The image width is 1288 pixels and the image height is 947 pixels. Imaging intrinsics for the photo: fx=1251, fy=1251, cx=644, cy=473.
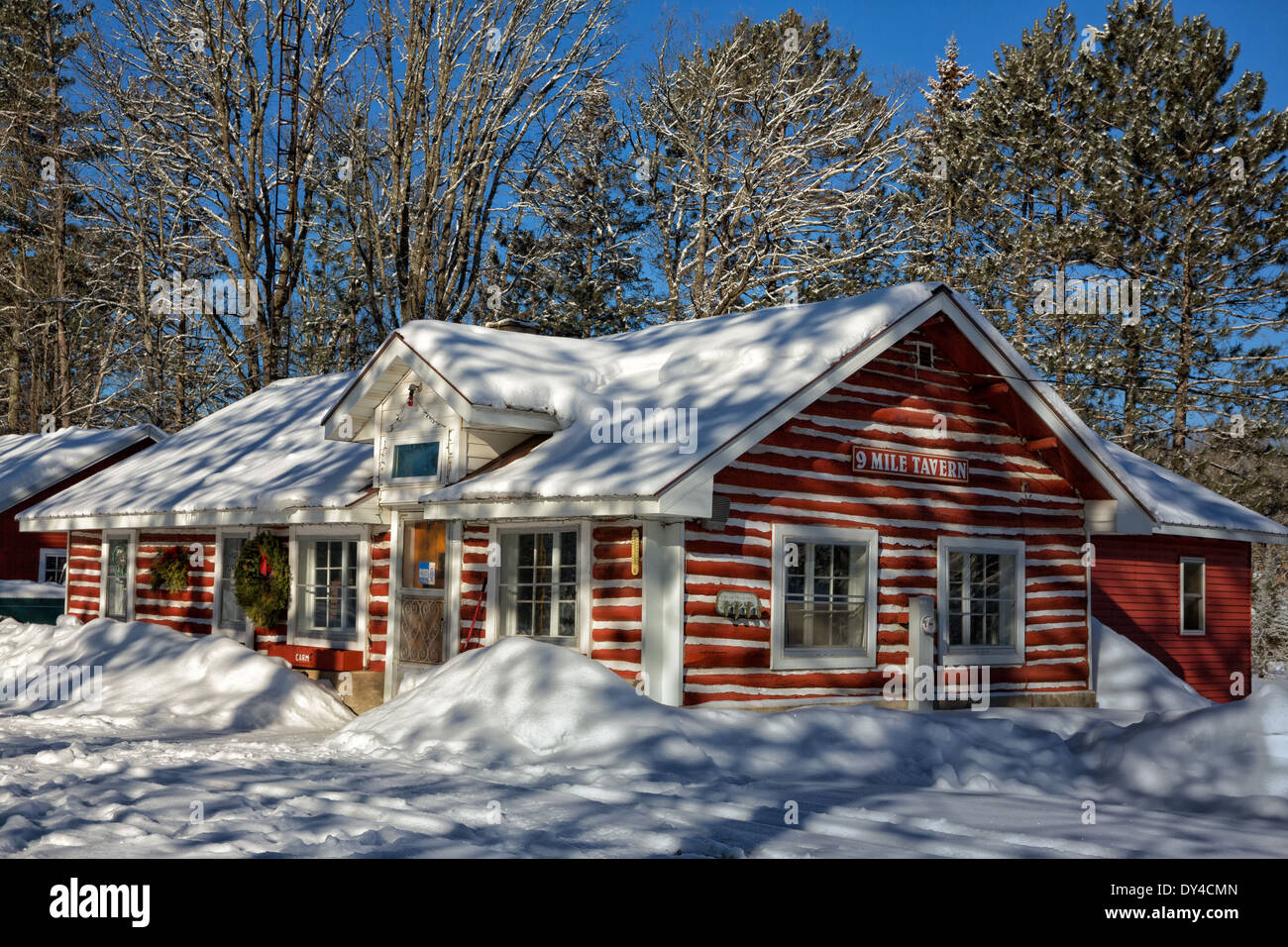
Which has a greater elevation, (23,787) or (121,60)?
(121,60)

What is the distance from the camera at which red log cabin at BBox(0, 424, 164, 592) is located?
3027cm

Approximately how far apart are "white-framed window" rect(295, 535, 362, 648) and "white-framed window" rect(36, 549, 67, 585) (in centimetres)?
1590

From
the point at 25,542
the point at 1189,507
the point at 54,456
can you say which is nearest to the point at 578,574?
the point at 1189,507

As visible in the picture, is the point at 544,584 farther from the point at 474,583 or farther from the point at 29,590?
the point at 29,590

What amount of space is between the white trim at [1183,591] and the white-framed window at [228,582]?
54.2ft

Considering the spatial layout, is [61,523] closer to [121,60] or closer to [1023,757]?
[121,60]

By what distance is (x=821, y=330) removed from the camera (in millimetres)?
14734

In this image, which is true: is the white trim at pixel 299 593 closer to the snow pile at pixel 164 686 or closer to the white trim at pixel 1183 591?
the snow pile at pixel 164 686

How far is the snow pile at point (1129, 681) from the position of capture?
60.0ft

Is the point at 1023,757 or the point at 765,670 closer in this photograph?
the point at 1023,757

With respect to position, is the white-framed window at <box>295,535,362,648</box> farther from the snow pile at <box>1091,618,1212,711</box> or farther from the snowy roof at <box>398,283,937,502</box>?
the snow pile at <box>1091,618,1212,711</box>
